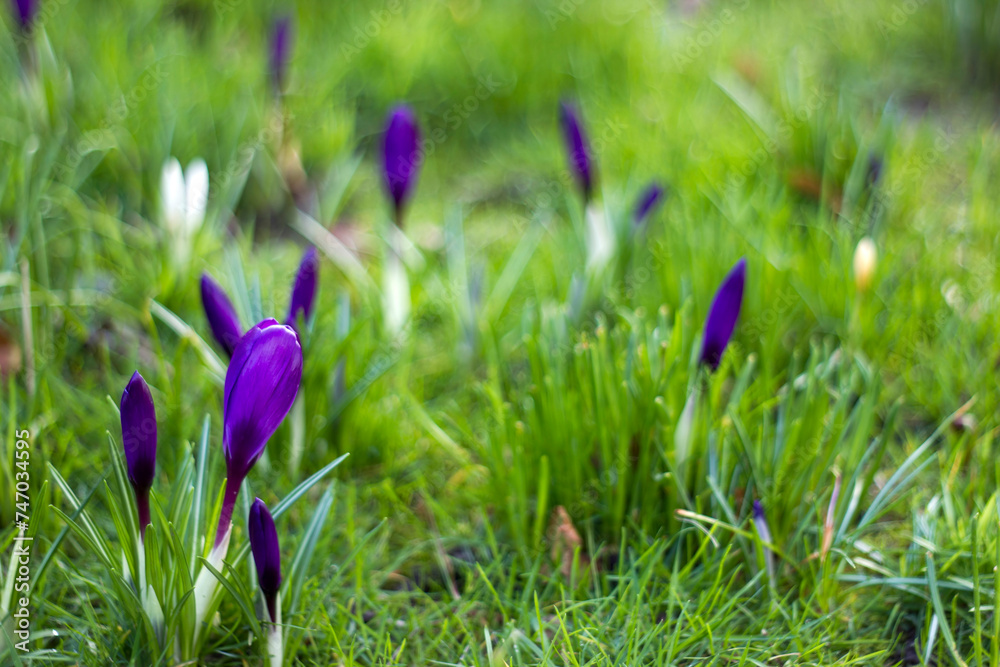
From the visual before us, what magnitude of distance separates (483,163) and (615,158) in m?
0.56

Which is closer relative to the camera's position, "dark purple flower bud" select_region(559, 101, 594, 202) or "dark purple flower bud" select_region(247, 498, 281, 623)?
"dark purple flower bud" select_region(247, 498, 281, 623)

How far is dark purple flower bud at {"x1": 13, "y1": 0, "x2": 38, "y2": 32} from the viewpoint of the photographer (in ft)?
7.45

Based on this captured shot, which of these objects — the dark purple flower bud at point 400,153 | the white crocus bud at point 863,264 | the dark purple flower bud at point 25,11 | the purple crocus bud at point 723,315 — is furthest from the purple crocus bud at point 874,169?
the dark purple flower bud at point 25,11

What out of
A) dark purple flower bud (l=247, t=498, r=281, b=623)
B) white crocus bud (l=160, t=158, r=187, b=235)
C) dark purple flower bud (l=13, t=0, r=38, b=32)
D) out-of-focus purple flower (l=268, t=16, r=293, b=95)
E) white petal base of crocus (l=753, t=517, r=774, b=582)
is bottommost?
white petal base of crocus (l=753, t=517, r=774, b=582)

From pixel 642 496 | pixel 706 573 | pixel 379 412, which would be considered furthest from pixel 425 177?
pixel 706 573

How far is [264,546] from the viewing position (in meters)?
1.18

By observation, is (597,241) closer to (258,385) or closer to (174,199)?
A: (174,199)

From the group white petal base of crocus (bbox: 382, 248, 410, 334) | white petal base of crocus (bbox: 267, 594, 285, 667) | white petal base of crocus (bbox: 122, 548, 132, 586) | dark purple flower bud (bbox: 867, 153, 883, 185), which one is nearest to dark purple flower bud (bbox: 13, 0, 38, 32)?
white petal base of crocus (bbox: 382, 248, 410, 334)

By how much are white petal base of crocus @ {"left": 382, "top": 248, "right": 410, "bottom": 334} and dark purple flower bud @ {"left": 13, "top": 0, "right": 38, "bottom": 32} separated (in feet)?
3.96

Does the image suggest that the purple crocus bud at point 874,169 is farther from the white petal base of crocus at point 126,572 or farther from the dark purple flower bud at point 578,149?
the white petal base of crocus at point 126,572

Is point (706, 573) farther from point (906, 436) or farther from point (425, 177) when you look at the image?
point (425, 177)

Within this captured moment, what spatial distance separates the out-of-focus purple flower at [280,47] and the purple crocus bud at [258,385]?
5.27ft

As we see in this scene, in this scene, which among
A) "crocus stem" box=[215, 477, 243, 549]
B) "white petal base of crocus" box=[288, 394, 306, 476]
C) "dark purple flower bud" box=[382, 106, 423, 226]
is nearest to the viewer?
"crocus stem" box=[215, 477, 243, 549]

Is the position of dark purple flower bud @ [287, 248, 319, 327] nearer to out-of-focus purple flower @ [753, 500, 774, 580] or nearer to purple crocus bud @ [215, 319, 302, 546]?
purple crocus bud @ [215, 319, 302, 546]
